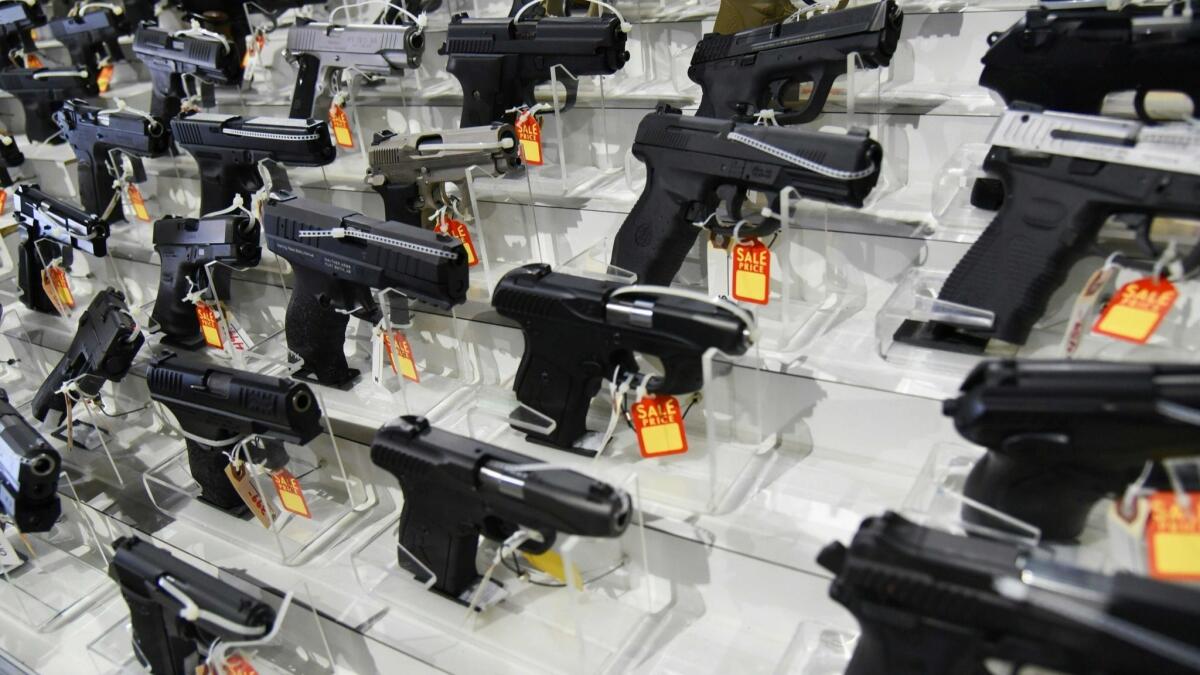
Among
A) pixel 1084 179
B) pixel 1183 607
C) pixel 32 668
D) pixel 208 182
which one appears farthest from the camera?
pixel 208 182

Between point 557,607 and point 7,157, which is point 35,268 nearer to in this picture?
point 7,157

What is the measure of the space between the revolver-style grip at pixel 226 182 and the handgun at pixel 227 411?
96 cm

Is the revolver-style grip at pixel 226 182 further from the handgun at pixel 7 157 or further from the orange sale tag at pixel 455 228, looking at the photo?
the handgun at pixel 7 157

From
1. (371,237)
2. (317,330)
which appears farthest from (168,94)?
(371,237)

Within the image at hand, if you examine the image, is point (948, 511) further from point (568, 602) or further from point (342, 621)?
point (342, 621)

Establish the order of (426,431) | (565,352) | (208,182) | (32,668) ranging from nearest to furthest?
(426,431), (565,352), (32,668), (208,182)

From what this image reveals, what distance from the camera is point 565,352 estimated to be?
2.05m

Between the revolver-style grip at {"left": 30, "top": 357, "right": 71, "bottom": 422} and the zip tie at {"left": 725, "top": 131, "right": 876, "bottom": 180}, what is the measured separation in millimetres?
2144

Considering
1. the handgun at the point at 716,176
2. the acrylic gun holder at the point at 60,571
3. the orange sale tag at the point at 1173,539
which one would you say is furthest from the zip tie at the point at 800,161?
the acrylic gun holder at the point at 60,571

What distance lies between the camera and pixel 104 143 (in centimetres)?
346

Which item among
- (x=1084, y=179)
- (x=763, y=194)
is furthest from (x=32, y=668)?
(x=1084, y=179)

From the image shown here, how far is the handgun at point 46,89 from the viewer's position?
412 cm

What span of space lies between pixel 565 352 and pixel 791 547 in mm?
650

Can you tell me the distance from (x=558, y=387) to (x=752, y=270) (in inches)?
21.3
